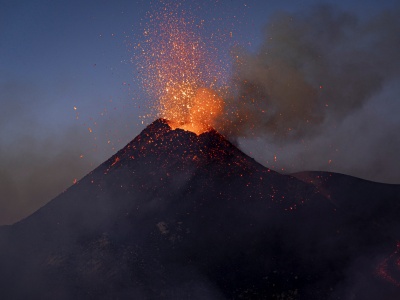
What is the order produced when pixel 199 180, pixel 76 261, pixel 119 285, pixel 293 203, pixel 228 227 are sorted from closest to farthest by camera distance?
pixel 119 285
pixel 76 261
pixel 228 227
pixel 293 203
pixel 199 180

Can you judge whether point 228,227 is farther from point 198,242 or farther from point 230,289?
point 230,289

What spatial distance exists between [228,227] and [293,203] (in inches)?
230

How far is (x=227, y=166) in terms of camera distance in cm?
3662

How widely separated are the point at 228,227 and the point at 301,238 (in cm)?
521

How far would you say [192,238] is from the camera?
95.9 ft

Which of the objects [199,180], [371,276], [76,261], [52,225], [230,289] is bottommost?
[371,276]

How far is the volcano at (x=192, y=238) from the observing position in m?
25.8

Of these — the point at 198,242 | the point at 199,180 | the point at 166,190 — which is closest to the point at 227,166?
the point at 199,180

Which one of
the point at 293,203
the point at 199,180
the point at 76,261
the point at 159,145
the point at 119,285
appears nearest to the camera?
the point at 119,285

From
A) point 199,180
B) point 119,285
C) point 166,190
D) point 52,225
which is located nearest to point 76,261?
point 119,285

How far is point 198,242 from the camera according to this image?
2895 cm

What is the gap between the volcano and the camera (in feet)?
84.5

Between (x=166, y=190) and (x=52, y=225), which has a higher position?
(x=52, y=225)

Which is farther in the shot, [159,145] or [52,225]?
[159,145]
